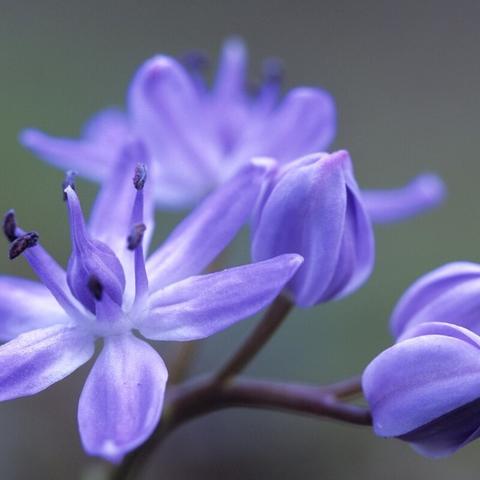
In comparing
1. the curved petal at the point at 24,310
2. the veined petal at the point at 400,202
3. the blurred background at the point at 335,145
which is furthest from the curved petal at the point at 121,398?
the veined petal at the point at 400,202

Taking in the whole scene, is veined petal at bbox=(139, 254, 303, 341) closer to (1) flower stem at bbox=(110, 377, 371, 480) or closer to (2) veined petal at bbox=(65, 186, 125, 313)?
(2) veined petal at bbox=(65, 186, 125, 313)

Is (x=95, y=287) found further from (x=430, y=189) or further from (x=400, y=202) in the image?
(x=430, y=189)

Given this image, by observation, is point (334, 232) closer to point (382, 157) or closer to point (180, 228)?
point (180, 228)

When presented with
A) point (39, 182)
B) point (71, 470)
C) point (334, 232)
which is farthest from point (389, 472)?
point (39, 182)

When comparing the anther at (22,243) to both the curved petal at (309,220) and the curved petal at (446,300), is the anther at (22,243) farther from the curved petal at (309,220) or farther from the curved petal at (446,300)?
the curved petal at (446,300)

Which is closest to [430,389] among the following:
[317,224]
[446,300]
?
[446,300]


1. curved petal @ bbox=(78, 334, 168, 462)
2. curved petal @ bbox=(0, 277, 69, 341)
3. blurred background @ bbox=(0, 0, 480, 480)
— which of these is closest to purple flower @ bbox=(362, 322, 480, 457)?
curved petal @ bbox=(78, 334, 168, 462)
